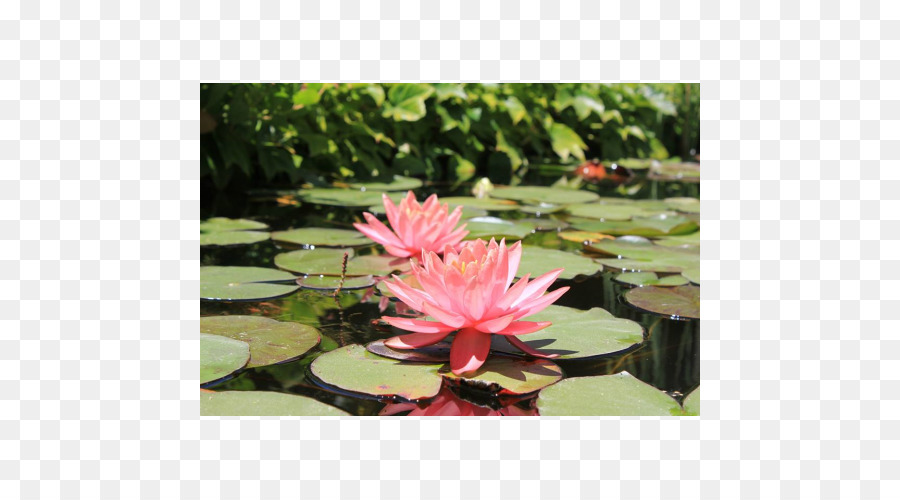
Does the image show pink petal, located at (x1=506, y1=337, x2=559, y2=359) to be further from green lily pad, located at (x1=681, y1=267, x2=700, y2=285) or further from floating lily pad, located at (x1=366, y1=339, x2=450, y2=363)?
green lily pad, located at (x1=681, y1=267, x2=700, y2=285)

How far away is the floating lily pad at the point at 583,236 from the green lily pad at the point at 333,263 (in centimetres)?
73

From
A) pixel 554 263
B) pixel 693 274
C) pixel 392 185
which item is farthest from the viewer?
pixel 392 185

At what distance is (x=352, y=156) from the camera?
4582mm

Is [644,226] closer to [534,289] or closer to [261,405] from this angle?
[534,289]

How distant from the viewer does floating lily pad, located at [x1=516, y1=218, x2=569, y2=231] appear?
10.2 ft

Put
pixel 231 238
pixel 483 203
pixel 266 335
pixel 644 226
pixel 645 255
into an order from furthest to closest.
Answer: pixel 483 203 → pixel 644 226 → pixel 231 238 → pixel 645 255 → pixel 266 335

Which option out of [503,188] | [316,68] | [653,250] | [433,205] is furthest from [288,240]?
[503,188]

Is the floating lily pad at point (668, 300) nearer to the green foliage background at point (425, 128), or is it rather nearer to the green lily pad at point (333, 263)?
the green lily pad at point (333, 263)

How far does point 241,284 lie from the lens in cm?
211

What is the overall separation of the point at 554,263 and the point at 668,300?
0.48 metres

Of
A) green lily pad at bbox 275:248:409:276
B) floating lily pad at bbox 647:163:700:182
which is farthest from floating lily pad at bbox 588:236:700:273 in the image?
floating lily pad at bbox 647:163:700:182

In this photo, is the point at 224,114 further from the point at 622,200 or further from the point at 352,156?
the point at 622,200

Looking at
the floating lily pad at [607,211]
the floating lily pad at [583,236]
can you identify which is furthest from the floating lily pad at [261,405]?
the floating lily pad at [607,211]

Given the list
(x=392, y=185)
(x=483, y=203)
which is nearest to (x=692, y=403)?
(x=483, y=203)
